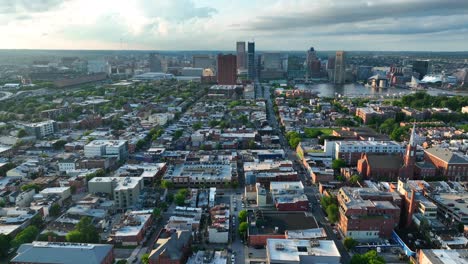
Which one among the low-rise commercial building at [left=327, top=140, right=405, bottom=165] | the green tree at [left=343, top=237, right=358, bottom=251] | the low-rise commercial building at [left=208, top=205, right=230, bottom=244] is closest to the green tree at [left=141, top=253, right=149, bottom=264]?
the low-rise commercial building at [left=208, top=205, right=230, bottom=244]

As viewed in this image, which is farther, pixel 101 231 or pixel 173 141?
pixel 173 141

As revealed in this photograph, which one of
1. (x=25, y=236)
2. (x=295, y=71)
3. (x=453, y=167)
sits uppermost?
(x=295, y=71)

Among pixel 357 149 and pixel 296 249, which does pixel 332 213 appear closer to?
pixel 296 249

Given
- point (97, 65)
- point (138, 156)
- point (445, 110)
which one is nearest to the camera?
point (138, 156)

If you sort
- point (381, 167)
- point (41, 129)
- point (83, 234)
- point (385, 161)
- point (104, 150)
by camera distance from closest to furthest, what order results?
point (83, 234), point (381, 167), point (385, 161), point (104, 150), point (41, 129)

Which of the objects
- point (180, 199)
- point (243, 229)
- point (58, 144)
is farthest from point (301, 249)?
point (58, 144)

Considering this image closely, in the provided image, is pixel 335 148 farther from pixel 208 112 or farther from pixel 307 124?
pixel 208 112

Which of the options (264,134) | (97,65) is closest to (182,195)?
(264,134)
